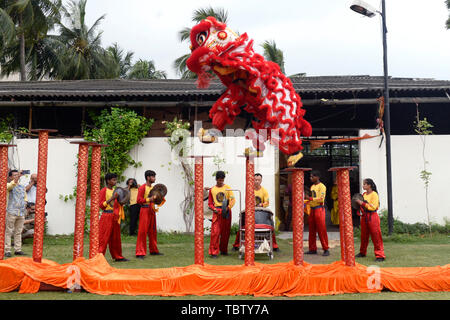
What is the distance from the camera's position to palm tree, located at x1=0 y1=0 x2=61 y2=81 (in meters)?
15.6

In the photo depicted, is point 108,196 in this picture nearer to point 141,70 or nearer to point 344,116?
point 344,116

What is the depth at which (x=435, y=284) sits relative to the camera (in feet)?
15.0

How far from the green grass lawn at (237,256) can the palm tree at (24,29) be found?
1048cm

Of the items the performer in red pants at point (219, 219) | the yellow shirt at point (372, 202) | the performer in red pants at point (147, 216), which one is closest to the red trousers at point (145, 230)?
the performer in red pants at point (147, 216)

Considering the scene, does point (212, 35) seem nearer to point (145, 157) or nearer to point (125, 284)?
point (125, 284)

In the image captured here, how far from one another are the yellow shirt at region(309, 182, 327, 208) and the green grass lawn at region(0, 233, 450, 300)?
3.10 feet

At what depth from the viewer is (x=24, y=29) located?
17359mm

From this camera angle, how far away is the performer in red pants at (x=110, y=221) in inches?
254

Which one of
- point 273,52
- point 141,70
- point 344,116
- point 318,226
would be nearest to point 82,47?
point 141,70

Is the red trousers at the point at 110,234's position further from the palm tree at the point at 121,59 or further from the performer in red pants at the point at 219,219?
Result: the palm tree at the point at 121,59

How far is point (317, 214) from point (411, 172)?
3336mm

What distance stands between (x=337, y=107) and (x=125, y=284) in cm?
755
